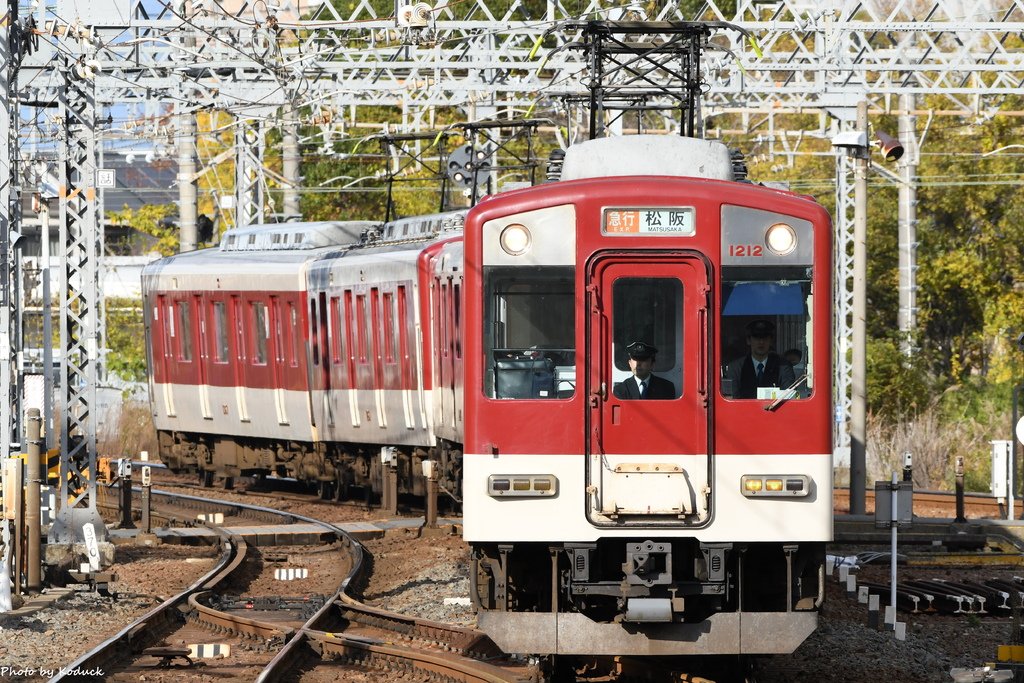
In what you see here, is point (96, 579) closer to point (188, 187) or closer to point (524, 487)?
point (524, 487)

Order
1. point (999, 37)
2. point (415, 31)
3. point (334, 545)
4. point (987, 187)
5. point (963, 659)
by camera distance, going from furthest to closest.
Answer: point (987, 187) → point (999, 37) → point (415, 31) → point (334, 545) → point (963, 659)

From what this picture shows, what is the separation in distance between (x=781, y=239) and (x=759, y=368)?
693mm

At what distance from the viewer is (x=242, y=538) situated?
19.5 meters

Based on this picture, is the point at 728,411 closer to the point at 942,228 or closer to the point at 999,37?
the point at 999,37

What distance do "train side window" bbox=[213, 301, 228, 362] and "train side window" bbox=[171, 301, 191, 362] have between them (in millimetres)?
837

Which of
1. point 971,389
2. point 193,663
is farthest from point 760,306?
point 971,389

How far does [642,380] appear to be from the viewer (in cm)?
955

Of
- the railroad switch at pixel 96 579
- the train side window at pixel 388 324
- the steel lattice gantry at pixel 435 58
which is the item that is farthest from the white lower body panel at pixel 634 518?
the train side window at pixel 388 324

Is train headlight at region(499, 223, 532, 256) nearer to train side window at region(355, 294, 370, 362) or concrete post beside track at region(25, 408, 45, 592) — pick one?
concrete post beside track at region(25, 408, 45, 592)

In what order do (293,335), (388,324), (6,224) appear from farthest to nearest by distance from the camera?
(293,335)
(388,324)
(6,224)

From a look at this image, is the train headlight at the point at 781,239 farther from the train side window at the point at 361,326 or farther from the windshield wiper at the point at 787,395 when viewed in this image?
the train side window at the point at 361,326

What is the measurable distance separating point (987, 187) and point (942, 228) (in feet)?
7.93

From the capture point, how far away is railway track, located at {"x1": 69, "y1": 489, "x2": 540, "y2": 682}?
37.1 ft

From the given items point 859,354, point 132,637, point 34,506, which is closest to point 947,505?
point 859,354
